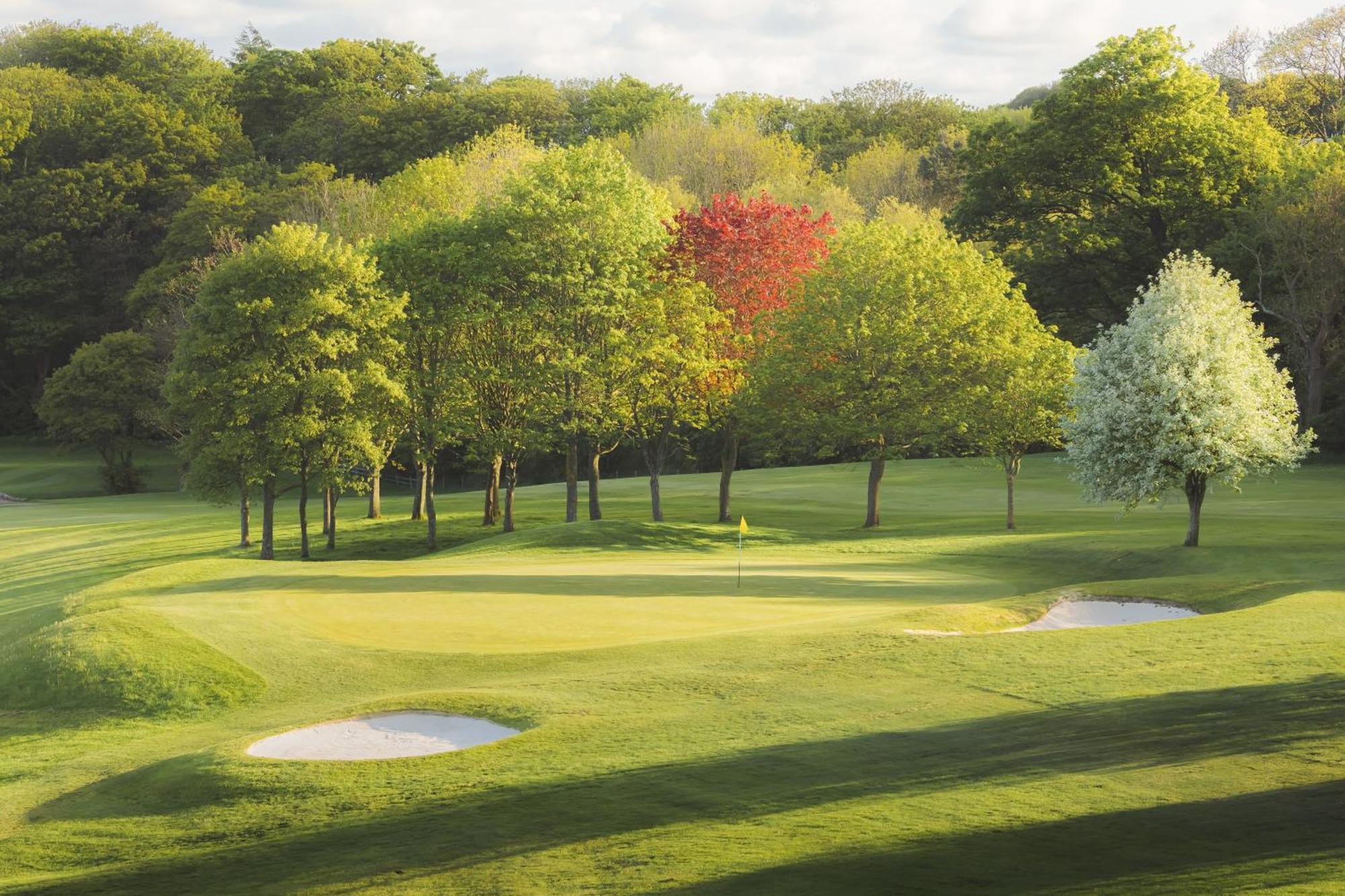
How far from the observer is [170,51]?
12556 cm

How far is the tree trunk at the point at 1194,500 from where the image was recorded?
34.0 metres

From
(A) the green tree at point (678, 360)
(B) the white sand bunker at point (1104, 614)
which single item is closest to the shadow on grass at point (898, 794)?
(B) the white sand bunker at point (1104, 614)

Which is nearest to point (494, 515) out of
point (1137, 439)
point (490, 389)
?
point (490, 389)

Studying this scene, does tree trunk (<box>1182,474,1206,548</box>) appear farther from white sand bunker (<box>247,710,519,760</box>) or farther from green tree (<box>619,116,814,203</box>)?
green tree (<box>619,116,814,203</box>)

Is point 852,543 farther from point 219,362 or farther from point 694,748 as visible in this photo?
point 694,748

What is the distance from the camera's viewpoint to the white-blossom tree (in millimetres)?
32688

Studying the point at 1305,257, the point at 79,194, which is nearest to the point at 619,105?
the point at 79,194

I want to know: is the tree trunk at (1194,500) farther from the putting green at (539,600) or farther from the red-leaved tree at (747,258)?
the red-leaved tree at (747,258)

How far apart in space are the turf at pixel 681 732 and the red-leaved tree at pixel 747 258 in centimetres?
1815

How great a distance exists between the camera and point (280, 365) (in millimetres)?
43125

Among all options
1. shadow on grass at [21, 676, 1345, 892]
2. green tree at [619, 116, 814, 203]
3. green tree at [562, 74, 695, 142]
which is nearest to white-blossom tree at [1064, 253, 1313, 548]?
shadow on grass at [21, 676, 1345, 892]

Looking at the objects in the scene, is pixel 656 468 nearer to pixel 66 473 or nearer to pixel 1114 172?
pixel 1114 172

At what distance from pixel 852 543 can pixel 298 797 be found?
2774 centimetres

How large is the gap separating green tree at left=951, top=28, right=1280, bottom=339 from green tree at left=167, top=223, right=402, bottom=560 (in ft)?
114
